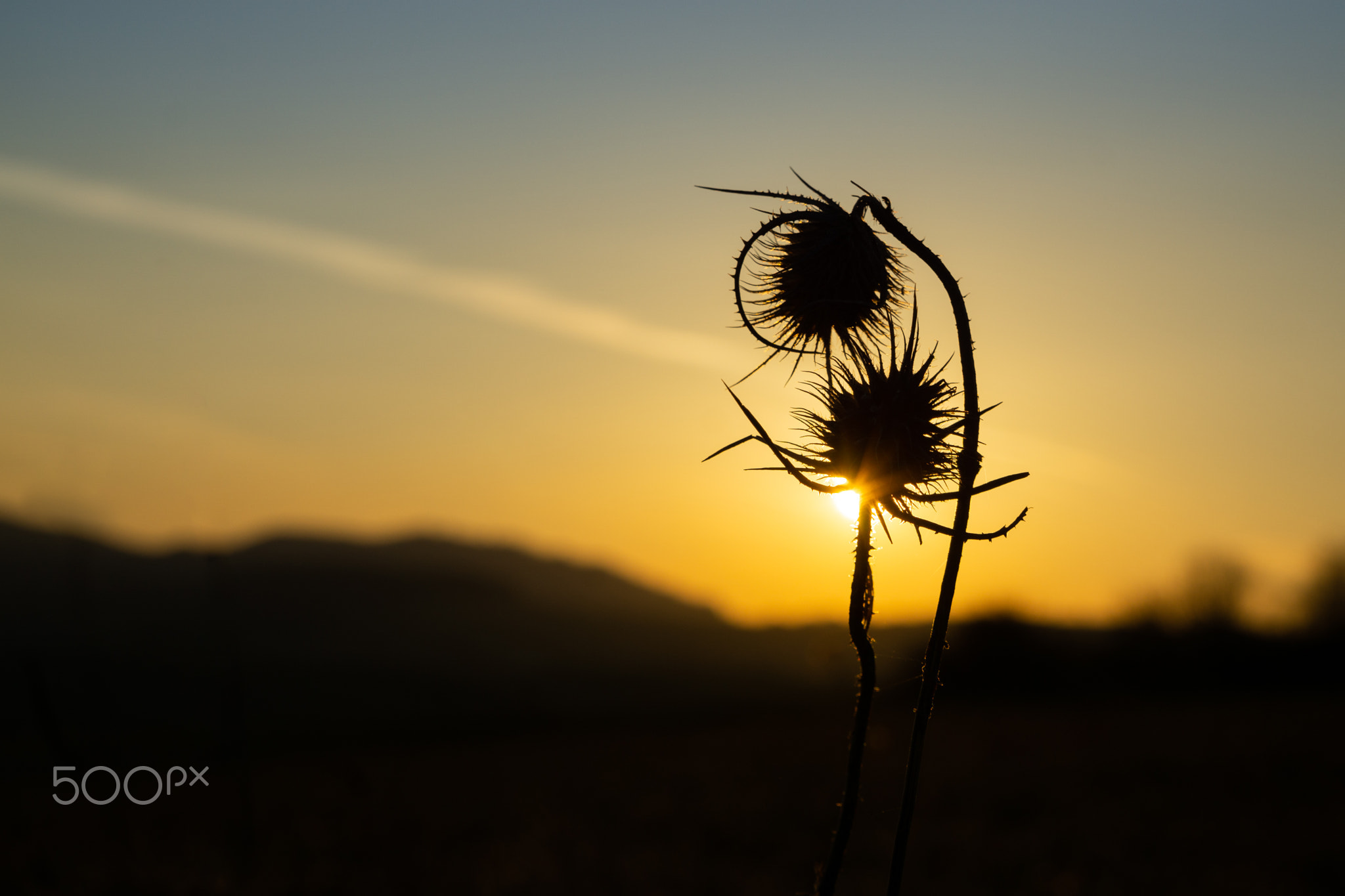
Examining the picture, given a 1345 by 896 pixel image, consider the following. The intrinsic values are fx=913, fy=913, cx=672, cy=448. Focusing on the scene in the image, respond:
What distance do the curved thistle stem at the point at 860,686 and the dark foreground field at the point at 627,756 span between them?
0.49m

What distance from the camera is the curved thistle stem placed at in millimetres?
2773

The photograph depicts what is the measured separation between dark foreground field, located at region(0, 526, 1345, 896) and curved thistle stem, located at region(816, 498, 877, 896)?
494 millimetres

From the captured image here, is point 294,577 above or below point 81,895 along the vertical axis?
above

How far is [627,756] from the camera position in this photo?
196ft

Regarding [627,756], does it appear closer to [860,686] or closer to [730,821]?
[730,821]

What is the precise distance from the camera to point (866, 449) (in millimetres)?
3316

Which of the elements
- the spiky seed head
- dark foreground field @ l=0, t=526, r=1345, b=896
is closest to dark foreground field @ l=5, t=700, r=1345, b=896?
dark foreground field @ l=0, t=526, r=1345, b=896

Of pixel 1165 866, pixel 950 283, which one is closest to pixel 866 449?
pixel 950 283

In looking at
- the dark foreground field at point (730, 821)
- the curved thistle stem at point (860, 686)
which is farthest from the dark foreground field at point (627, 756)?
the curved thistle stem at point (860, 686)

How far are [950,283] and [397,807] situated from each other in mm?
47785

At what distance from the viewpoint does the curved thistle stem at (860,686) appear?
9.10 feet

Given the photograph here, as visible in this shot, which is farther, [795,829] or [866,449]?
[795,829]

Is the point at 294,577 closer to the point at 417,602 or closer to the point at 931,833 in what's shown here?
the point at 417,602

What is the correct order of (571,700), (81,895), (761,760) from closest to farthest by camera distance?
(81,895)
(761,760)
(571,700)
